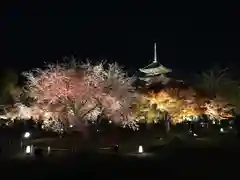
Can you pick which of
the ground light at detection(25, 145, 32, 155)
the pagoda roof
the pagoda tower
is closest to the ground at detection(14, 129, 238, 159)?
the ground light at detection(25, 145, 32, 155)

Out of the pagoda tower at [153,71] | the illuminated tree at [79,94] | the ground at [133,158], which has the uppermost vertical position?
the pagoda tower at [153,71]

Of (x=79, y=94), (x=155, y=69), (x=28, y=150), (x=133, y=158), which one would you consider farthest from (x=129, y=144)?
(x=155, y=69)

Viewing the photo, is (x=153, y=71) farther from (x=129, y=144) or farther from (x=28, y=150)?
(x=28, y=150)

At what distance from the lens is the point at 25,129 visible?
3400cm

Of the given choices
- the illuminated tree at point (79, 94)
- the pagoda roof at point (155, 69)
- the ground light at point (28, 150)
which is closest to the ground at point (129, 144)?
the ground light at point (28, 150)

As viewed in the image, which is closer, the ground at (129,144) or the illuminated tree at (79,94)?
the ground at (129,144)

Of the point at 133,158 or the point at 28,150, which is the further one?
the point at 28,150

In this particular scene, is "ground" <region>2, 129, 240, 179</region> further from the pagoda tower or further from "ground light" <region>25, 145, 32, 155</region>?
the pagoda tower

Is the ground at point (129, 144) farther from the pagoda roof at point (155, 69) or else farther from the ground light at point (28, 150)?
the pagoda roof at point (155, 69)

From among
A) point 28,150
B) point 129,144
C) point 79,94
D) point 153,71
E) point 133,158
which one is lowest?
point 133,158

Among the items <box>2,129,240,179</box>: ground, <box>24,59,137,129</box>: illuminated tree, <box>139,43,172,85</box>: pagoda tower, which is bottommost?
<box>2,129,240,179</box>: ground

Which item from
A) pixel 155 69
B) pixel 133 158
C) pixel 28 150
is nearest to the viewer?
pixel 133 158

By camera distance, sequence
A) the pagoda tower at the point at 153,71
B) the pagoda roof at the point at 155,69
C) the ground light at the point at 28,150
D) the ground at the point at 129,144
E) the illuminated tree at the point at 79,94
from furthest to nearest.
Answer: the pagoda roof at the point at 155,69 → the pagoda tower at the point at 153,71 → the illuminated tree at the point at 79,94 → the ground at the point at 129,144 → the ground light at the point at 28,150

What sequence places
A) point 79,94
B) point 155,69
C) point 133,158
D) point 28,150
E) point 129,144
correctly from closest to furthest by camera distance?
point 133,158
point 28,150
point 129,144
point 79,94
point 155,69
